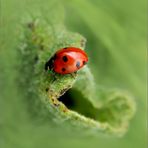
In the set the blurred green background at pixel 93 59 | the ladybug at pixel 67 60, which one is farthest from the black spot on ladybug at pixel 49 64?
the blurred green background at pixel 93 59

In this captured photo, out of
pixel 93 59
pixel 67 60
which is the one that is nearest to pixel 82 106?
pixel 67 60

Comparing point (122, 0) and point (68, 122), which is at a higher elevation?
point (122, 0)

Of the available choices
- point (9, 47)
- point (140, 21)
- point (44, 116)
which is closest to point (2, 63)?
point (9, 47)

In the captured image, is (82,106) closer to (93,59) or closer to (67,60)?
(67,60)

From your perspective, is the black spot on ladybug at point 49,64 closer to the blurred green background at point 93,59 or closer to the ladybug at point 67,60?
the ladybug at point 67,60

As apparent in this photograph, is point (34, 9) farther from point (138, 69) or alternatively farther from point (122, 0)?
point (138, 69)

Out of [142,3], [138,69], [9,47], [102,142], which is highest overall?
[142,3]
